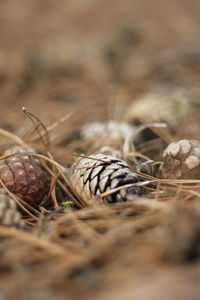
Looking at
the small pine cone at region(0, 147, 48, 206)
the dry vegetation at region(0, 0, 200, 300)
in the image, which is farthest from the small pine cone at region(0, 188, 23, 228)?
the small pine cone at region(0, 147, 48, 206)

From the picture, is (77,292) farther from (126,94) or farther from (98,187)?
(126,94)

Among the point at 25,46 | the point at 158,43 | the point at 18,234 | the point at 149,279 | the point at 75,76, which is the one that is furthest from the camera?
the point at 25,46

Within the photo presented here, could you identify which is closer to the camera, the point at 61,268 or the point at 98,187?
the point at 61,268

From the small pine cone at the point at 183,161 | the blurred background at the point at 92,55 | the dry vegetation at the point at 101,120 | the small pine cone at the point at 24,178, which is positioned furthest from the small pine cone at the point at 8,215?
the blurred background at the point at 92,55

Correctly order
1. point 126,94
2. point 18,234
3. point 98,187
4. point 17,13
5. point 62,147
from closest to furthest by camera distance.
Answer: point 18,234, point 98,187, point 62,147, point 126,94, point 17,13

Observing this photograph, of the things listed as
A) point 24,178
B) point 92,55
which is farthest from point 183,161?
point 92,55

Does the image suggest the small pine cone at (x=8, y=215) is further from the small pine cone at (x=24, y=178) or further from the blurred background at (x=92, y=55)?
A: the blurred background at (x=92, y=55)

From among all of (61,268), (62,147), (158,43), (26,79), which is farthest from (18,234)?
(158,43)

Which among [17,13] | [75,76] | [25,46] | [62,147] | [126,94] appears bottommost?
[62,147]
